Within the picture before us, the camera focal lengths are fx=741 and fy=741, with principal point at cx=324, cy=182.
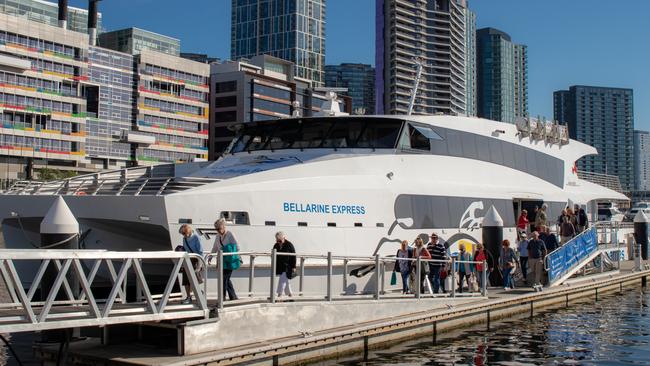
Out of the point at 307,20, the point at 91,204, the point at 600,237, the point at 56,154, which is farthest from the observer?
the point at 307,20

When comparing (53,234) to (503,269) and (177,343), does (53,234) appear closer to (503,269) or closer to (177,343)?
(177,343)

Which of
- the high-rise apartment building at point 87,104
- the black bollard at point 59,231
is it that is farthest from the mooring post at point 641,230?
the high-rise apartment building at point 87,104

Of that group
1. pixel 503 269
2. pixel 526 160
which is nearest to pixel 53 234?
pixel 503 269

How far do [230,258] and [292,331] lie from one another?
5.05 ft

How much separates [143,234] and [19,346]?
10.7 feet

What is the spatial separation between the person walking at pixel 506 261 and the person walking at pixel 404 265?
324cm

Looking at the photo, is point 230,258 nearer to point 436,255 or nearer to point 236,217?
point 236,217

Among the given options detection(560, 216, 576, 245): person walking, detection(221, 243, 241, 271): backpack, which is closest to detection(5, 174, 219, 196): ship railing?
detection(221, 243, 241, 271): backpack

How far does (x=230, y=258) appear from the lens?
1128 cm

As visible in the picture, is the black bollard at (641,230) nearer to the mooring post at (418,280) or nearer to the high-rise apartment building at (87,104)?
the mooring post at (418,280)

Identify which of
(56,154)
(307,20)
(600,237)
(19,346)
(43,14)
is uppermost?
(307,20)

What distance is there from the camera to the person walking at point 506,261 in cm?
1745

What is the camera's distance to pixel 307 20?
19900 cm

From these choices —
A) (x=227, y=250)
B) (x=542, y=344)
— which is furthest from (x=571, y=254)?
(x=227, y=250)
